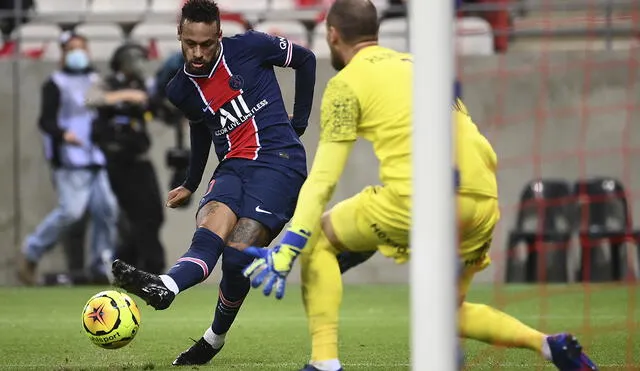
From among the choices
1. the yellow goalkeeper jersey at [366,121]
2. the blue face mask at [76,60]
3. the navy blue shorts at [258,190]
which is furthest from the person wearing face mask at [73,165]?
the yellow goalkeeper jersey at [366,121]

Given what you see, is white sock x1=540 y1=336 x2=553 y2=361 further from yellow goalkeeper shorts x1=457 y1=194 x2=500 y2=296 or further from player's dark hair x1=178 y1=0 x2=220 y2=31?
player's dark hair x1=178 y1=0 x2=220 y2=31

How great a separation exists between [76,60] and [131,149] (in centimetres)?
105

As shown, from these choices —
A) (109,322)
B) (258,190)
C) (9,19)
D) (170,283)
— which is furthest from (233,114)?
(9,19)

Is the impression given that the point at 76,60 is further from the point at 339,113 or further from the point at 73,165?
the point at 339,113

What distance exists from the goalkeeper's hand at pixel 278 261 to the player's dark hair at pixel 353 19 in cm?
95

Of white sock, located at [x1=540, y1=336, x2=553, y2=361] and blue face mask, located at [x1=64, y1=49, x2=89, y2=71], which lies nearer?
white sock, located at [x1=540, y1=336, x2=553, y2=361]

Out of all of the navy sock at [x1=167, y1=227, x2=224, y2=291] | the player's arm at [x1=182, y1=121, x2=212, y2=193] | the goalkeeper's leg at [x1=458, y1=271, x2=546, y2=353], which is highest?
the player's arm at [x1=182, y1=121, x2=212, y2=193]

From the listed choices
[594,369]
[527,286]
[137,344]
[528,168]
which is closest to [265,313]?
[137,344]

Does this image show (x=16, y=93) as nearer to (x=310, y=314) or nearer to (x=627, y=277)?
(x=627, y=277)

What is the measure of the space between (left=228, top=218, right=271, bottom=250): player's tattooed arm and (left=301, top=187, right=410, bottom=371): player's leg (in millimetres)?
934

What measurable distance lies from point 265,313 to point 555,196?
12.9 ft

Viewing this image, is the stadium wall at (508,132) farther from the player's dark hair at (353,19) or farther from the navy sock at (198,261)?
the player's dark hair at (353,19)

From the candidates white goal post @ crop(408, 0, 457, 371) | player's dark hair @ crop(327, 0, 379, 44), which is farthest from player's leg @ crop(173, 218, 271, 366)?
white goal post @ crop(408, 0, 457, 371)

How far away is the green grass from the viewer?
260 inches
